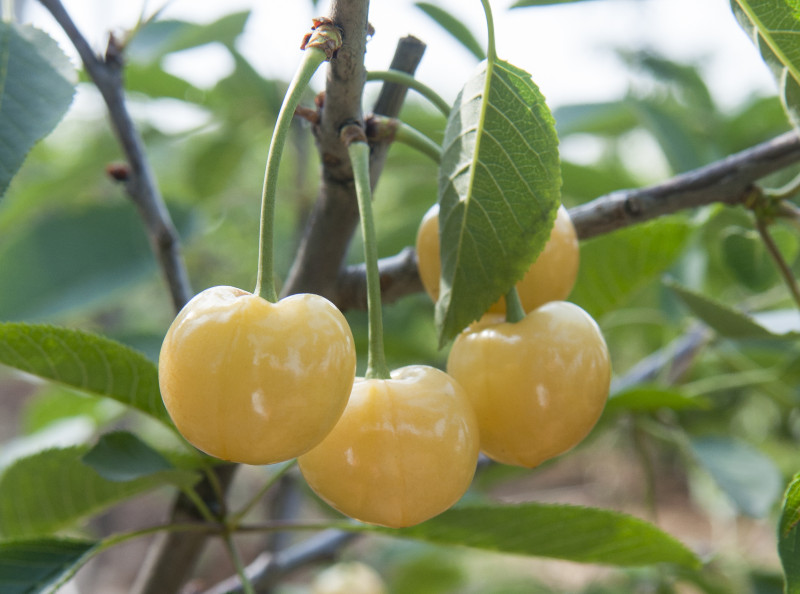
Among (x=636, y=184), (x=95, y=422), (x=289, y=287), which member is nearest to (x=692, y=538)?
(x=636, y=184)

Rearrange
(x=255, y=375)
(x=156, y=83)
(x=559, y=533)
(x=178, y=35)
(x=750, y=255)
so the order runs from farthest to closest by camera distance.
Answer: (x=156, y=83), (x=178, y=35), (x=750, y=255), (x=559, y=533), (x=255, y=375)

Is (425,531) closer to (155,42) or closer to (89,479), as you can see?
(89,479)

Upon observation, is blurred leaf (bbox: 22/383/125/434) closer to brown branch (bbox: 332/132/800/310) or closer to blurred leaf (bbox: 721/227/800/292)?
brown branch (bbox: 332/132/800/310)

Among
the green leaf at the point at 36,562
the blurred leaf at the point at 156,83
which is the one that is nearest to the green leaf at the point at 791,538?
the green leaf at the point at 36,562

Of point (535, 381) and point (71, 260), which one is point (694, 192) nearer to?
point (535, 381)

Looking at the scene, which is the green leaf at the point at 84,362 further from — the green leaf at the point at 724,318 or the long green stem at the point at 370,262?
the green leaf at the point at 724,318

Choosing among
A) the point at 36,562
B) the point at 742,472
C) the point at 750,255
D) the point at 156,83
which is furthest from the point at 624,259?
the point at 156,83
